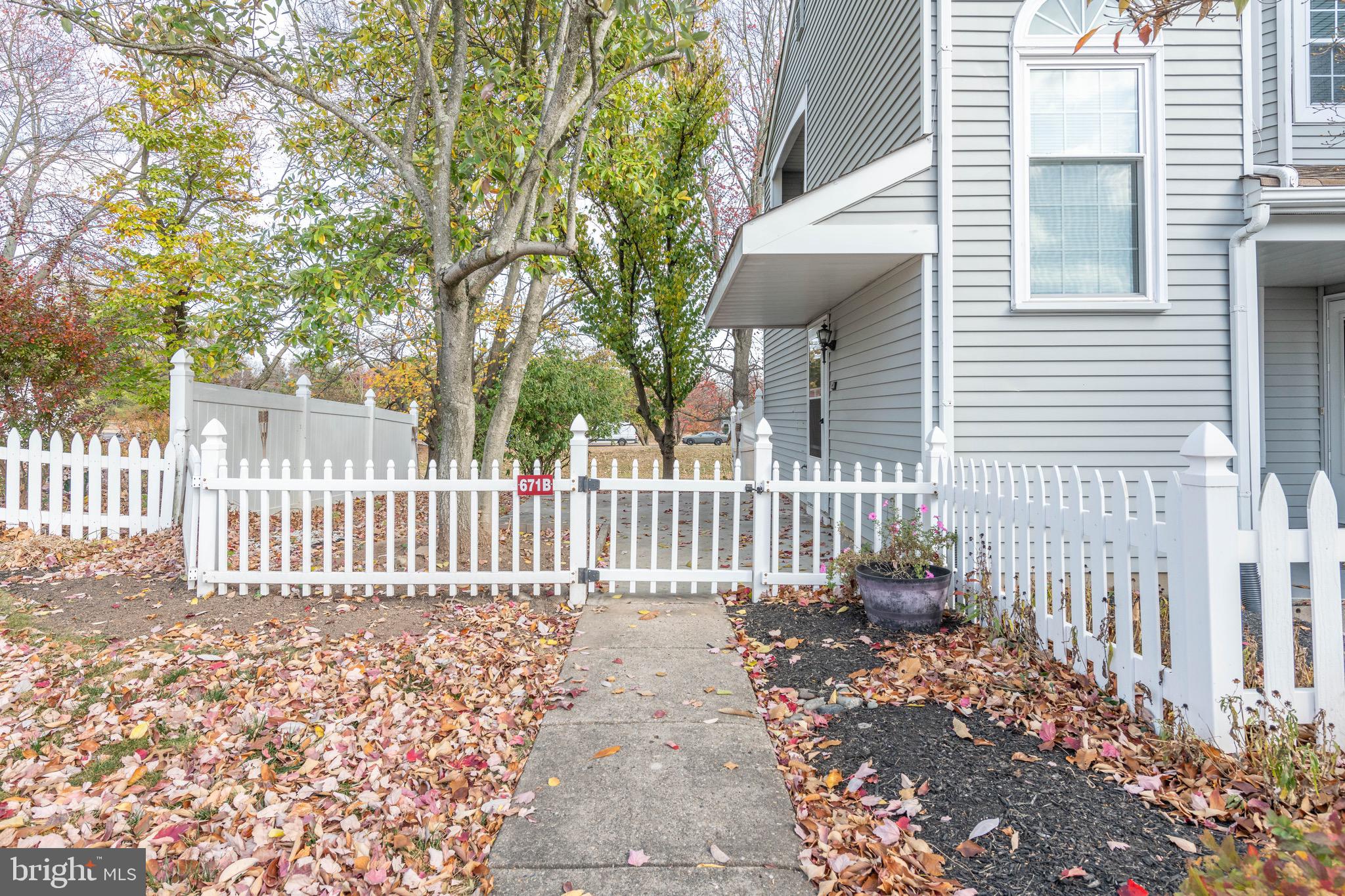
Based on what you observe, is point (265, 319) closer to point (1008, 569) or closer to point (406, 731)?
point (406, 731)

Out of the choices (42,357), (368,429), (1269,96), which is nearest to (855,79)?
(1269,96)

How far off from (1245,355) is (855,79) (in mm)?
4802

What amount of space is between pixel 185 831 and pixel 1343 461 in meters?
9.20

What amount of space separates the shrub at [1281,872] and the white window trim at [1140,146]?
483 cm

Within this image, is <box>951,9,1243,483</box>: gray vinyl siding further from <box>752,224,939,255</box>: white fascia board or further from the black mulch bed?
the black mulch bed

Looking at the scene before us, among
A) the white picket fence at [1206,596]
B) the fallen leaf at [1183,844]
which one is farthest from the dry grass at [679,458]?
the fallen leaf at [1183,844]

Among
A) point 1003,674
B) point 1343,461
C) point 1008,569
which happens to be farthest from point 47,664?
point 1343,461

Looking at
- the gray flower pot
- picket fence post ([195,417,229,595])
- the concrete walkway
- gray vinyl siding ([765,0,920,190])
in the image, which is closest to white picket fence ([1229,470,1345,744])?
the gray flower pot

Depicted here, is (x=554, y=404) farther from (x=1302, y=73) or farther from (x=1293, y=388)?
(x=1302, y=73)

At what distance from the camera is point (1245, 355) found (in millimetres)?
5527

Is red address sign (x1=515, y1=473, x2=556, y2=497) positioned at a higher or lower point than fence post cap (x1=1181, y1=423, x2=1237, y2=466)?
lower

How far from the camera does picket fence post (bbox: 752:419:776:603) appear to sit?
514 cm

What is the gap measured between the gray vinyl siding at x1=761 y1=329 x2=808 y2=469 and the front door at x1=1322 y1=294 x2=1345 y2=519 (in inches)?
231

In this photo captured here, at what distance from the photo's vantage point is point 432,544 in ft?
17.2
